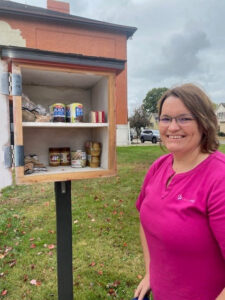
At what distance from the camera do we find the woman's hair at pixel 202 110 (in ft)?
3.35

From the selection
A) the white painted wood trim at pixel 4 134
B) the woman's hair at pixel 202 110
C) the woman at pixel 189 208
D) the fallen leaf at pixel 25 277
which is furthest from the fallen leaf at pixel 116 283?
the woman's hair at pixel 202 110

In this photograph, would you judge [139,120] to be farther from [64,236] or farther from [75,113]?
[64,236]

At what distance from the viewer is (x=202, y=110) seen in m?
1.03

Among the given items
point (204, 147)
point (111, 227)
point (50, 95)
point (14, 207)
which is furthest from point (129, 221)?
point (204, 147)

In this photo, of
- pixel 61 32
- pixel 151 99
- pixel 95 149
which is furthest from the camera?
pixel 151 99

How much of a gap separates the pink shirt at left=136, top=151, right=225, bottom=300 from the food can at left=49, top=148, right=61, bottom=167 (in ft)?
2.75

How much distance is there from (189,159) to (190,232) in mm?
335

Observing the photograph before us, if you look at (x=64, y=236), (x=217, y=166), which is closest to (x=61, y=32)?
(x=64, y=236)

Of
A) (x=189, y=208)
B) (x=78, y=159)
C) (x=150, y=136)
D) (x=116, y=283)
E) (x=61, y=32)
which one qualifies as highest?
(x=61, y=32)

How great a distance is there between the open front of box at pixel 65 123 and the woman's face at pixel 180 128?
0.50 m

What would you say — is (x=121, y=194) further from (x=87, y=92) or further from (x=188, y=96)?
(x=188, y=96)

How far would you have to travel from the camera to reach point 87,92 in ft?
6.30

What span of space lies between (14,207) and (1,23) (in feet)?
39.7

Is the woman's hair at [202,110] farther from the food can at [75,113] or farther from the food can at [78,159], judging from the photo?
the food can at [78,159]
